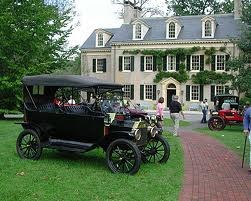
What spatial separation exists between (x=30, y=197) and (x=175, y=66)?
3779cm

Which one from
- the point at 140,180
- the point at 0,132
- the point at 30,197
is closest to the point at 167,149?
the point at 140,180

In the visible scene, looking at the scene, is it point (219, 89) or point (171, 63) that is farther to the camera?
point (171, 63)

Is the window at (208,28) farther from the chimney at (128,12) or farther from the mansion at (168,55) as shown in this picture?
the chimney at (128,12)

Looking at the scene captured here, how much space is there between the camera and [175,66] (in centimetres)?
4409

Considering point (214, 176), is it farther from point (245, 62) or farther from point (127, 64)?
point (127, 64)

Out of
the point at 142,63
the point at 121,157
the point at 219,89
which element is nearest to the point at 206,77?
the point at 219,89

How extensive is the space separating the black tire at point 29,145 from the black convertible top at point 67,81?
4.01 ft

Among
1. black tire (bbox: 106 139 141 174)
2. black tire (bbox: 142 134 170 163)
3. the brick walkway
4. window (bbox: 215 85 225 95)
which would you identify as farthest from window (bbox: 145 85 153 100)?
black tire (bbox: 106 139 141 174)

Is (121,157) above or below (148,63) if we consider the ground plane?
below

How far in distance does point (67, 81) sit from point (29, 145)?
191cm

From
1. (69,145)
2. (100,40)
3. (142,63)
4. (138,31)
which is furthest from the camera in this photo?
(100,40)

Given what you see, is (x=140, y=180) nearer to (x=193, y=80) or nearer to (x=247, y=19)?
(x=247, y=19)

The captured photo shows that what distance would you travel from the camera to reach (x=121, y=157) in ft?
31.3

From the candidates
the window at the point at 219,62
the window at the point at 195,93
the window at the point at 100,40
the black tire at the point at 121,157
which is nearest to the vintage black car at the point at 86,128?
the black tire at the point at 121,157
